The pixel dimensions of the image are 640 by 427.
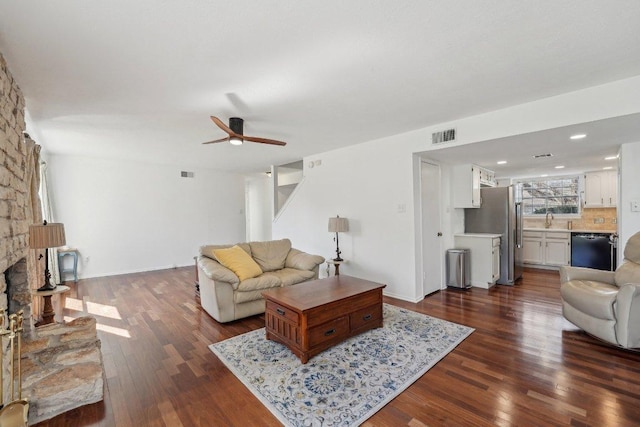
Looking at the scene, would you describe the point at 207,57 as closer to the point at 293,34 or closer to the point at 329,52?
the point at 293,34

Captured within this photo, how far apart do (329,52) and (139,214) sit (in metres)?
5.89

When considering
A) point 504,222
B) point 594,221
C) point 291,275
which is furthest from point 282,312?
point 594,221

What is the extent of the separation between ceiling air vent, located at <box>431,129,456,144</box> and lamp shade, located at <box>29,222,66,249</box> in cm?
443

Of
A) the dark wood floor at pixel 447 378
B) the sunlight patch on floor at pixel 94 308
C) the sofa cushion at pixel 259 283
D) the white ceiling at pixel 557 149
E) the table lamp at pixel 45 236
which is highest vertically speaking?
the white ceiling at pixel 557 149

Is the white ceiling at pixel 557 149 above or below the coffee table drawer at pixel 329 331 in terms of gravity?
above

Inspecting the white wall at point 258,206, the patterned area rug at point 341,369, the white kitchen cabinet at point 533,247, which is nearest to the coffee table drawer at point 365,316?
the patterned area rug at point 341,369

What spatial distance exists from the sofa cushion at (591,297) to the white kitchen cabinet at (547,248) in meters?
3.38

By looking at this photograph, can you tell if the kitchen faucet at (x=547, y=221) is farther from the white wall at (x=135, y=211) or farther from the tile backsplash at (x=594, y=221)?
the white wall at (x=135, y=211)

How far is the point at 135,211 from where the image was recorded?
6.14 metres

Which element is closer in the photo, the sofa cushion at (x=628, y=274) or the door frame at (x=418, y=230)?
the sofa cushion at (x=628, y=274)

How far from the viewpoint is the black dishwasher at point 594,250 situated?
5.00 meters

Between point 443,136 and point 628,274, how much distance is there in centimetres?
231

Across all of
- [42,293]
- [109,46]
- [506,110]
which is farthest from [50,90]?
[506,110]

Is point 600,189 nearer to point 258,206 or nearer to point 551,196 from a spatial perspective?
point 551,196
